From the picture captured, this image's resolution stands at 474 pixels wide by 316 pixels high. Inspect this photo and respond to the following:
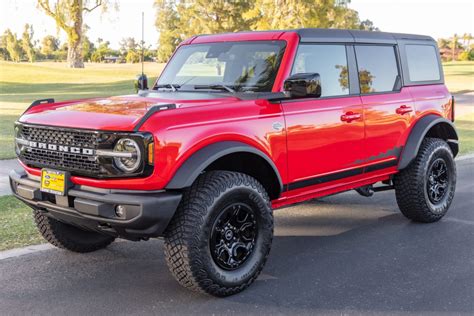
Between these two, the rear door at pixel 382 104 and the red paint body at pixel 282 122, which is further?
the rear door at pixel 382 104

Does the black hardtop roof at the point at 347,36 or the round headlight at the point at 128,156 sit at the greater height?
the black hardtop roof at the point at 347,36

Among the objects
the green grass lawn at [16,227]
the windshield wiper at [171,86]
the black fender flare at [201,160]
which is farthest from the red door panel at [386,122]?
the green grass lawn at [16,227]

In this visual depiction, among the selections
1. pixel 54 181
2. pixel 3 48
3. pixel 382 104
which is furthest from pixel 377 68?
pixel 3 48

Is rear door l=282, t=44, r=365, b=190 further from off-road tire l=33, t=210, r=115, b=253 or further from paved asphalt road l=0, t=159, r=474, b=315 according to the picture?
off-road tire l=33, t=210, r=115, b=253

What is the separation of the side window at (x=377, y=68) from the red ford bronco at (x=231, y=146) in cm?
1

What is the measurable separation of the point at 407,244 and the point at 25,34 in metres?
89.7

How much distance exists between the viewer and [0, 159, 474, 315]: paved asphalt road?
4.12 meters

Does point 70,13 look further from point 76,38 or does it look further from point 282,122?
point 282,122

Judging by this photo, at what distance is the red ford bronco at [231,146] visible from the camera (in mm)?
3996

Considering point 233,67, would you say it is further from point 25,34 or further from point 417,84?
point 25,34

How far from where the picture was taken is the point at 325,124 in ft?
16.6

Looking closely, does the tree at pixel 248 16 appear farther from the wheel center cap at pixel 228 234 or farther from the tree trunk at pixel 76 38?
the wheel center cap at pixel 228 234

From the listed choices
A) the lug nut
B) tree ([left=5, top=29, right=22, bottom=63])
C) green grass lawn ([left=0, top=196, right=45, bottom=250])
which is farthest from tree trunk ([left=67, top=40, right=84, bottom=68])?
the lug nut

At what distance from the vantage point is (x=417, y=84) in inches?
250
